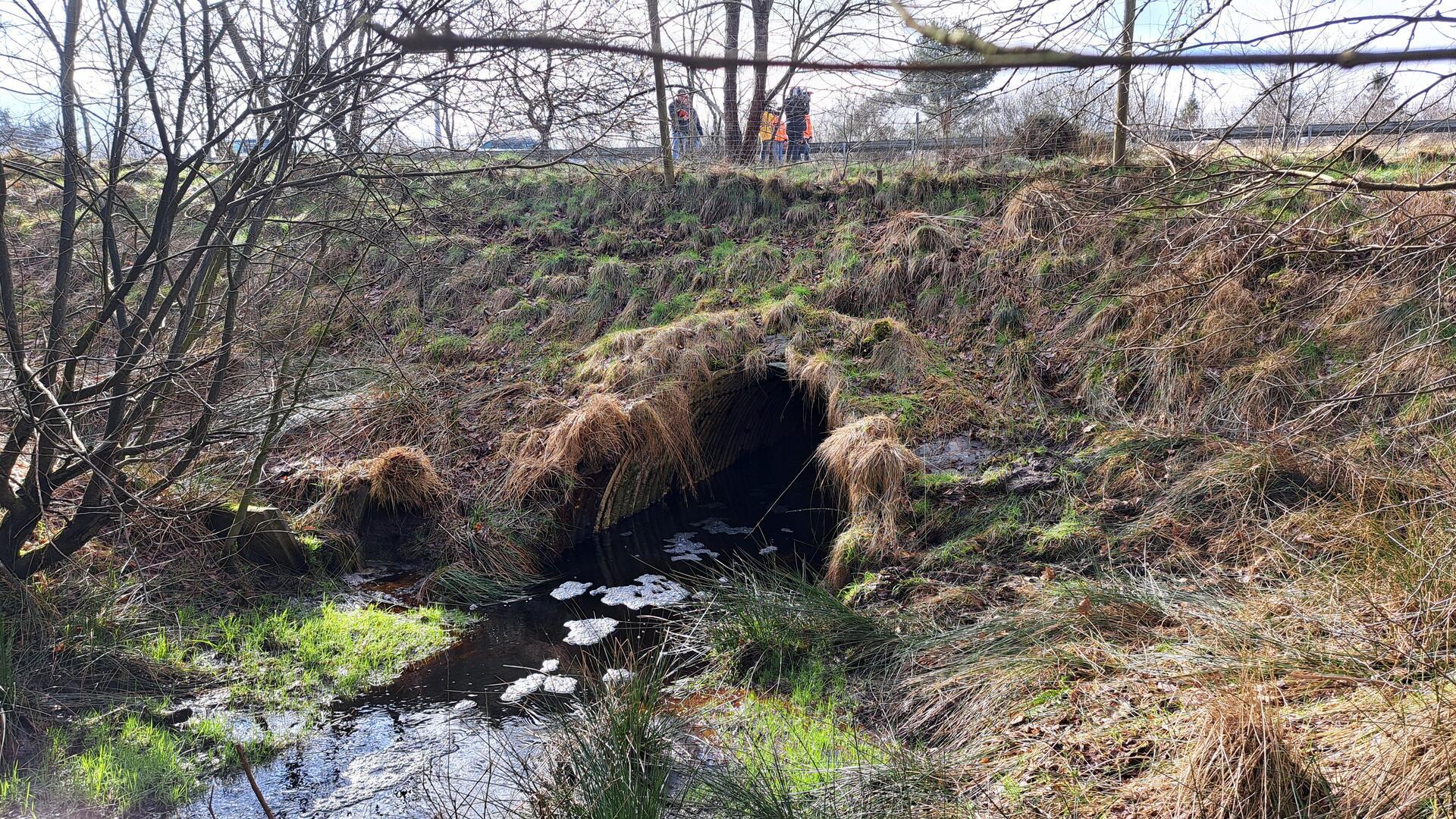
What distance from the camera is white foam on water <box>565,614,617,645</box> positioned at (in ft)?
20.4

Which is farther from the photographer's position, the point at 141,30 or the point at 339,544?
the point at 339,544

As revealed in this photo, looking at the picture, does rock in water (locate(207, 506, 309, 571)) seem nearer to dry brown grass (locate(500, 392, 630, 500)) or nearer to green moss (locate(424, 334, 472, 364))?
dry brown grass (locate(500, 392, 630, 500))

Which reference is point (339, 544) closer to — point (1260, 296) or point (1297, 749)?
point (1297, 749)

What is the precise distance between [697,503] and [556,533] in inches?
66.0

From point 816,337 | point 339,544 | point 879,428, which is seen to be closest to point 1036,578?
point 879,428

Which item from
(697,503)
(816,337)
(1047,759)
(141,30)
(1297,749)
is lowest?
(697,503)

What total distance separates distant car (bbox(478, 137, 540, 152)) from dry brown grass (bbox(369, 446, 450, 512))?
324 centimetres

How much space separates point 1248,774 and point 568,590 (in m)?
5.17

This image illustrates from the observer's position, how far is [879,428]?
292 inches

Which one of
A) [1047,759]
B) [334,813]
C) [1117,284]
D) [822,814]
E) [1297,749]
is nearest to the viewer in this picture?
[1297,749]

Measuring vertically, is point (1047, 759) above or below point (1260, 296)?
below

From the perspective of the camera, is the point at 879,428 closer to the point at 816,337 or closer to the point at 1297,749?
the point at 816,337

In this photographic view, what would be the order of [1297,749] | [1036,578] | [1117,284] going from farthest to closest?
[1117,284] < [1036,578] < [1297,749]

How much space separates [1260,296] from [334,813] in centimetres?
795
